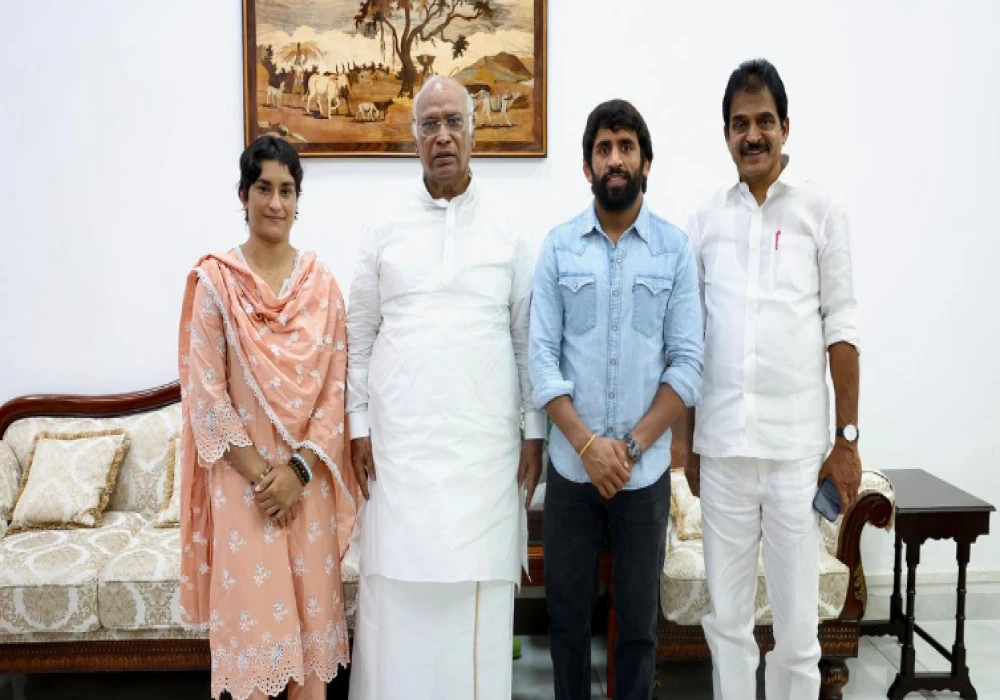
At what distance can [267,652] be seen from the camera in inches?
80.8

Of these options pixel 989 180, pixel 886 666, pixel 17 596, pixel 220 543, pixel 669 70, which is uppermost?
pixel 669 70

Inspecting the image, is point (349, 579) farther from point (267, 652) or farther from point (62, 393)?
point (62, 393)

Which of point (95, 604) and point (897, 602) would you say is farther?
point (897, 602)

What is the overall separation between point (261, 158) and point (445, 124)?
0.47 metres

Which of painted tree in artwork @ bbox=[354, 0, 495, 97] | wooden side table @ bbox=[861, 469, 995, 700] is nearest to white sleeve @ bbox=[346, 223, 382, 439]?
painted tree in artwork @ bbox=[354, 0, 495, 97]

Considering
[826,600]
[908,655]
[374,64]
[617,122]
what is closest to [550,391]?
[617,122]

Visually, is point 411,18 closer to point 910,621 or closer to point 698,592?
point 698,592

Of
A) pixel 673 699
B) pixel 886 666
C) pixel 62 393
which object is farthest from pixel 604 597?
pixel 62 393

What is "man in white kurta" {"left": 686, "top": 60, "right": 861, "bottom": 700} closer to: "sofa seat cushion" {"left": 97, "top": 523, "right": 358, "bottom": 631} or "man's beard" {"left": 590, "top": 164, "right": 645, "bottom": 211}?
"man's beard" {"left": 590, "top": 164, "right": 645, "bottom": 211}

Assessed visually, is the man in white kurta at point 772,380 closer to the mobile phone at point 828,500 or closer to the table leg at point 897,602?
the mobile phone at point 828,500

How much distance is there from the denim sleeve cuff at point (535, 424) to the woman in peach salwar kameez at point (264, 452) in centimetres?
48

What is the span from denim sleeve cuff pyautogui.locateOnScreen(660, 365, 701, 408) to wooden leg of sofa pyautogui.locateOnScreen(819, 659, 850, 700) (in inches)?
50.2

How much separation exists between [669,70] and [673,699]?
2410 mm

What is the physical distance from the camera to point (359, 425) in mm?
2229
